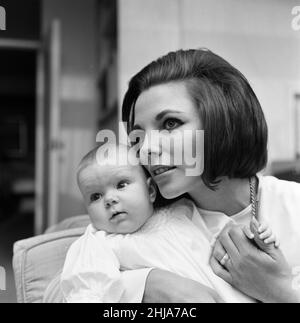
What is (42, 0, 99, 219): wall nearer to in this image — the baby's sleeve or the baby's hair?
the baby's hair

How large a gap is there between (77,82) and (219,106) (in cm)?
72

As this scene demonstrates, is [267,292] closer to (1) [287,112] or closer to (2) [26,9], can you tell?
(1) [287,112]

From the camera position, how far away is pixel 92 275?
0.58 metres

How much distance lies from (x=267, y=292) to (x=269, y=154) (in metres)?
0.31

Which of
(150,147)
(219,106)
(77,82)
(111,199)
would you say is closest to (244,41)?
(219,106)

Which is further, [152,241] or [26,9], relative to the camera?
[26,9]

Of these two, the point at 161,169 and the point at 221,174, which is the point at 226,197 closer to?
the point at 221,174

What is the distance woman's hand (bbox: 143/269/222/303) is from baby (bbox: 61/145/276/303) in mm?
13

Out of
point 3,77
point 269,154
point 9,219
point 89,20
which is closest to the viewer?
point 269,154

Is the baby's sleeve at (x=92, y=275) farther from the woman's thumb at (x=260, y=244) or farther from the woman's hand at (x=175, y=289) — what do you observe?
the woman's thumb at (x=260, y=244)

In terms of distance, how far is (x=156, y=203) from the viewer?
73cm

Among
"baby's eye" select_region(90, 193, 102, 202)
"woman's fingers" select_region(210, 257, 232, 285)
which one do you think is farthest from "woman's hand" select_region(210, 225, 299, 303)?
"baby's eye" select_region(90, 193, 102, 202)

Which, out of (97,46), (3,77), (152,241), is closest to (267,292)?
(152,241)

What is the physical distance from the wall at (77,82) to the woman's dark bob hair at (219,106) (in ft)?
0.95
